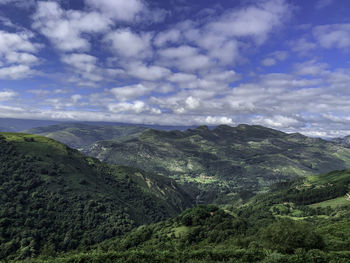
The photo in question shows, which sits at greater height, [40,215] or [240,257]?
[240,257]

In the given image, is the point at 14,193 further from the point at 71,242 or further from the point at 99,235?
the point at 99,235

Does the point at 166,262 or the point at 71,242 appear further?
the point at 71,242

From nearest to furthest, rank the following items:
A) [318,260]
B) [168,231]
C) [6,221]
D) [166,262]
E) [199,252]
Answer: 1. [318,260]
2. [166,262]
3. [199,252]
4. [6,221]
5. [168,231]

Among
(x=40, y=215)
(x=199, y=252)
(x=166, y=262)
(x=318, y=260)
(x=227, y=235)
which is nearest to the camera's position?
(x=318, y=260)

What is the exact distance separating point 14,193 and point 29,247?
245 ft

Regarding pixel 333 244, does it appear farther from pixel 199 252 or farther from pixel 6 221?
pixel 6 221

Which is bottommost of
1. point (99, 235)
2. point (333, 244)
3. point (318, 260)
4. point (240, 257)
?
point (99, 235)

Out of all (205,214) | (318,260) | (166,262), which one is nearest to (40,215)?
(205,214)

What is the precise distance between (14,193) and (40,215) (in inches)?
1575

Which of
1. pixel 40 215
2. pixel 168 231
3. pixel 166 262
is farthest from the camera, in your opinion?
pixel 40 215

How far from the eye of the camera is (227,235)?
466ft

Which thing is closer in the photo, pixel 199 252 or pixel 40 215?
pixel 199 252

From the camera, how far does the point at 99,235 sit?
18875cm

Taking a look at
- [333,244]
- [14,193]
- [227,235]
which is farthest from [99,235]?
[333,244]
